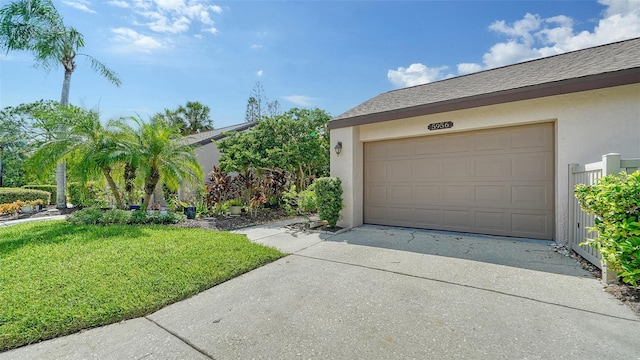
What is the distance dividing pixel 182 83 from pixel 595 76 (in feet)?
48.1

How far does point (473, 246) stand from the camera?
5.09 metres

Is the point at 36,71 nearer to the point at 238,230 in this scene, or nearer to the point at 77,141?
the point at 77,141

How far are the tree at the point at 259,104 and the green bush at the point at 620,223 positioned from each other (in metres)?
20.2

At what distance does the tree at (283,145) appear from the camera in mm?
9102

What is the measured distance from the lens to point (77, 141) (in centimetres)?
726

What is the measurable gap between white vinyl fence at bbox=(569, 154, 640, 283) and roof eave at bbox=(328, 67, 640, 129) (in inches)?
52.1

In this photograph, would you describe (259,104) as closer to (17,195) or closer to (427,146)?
(17,195)

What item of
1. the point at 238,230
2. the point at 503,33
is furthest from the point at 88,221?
the point at 503,33

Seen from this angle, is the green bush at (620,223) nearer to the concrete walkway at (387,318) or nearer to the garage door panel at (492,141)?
the concrete walkway at (387,318)

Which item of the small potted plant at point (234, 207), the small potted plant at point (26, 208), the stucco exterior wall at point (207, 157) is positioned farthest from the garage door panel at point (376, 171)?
the small potted plant at point (26, 208)

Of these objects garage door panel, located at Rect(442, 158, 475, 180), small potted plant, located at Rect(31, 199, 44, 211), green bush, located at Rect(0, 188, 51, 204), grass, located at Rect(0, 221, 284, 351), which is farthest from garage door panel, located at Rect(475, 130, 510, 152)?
green bush, located at Rect(0, 188, 51, 204)

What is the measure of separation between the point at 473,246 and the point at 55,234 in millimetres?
8738

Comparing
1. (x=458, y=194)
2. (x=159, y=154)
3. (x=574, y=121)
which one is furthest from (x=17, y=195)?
(x=574, y=121)

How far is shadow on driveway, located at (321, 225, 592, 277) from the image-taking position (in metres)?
4.08
